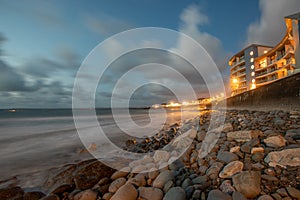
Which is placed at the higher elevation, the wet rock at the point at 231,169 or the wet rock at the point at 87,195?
Answer: the wet rock at the point at 231,169

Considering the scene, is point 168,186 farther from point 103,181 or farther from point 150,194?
point 103,181

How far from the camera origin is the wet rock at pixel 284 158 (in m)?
2.41

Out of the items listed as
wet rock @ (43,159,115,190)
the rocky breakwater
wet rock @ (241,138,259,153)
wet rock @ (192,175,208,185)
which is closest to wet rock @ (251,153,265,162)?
the rocky breakwater

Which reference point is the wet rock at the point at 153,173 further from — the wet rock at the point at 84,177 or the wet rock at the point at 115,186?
the wet rock at the point at 84,177

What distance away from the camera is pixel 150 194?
8.46ft

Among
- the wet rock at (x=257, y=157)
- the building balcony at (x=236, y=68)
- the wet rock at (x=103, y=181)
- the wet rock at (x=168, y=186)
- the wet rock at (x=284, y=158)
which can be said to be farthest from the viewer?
the building balcony at (x=236, y=68)

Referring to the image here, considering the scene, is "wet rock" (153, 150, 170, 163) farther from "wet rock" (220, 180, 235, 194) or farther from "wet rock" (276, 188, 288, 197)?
"wet rock" (276, 188, 288, 197)

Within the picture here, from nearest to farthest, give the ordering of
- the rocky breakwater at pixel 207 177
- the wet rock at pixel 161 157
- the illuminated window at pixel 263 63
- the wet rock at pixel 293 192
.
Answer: the wet rock at pixel 293 192
the rocky breakwater at pixel 207 177
the wet rock at pixel 161 157
the illuminated window at pixel 263 63

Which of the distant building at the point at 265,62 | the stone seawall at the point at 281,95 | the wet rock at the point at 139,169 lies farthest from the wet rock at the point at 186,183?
the distant building at the point at 265,62

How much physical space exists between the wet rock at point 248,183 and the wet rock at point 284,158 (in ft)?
1.55

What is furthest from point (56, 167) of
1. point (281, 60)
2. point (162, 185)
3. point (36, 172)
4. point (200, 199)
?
point (281, 60)

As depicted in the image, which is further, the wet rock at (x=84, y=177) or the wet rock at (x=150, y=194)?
the wet rock at (x=84, y=177)

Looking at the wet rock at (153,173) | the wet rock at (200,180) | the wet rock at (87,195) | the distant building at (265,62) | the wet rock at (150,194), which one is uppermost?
the distant building at (265,62)

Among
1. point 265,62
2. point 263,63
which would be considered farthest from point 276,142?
point 263,63
